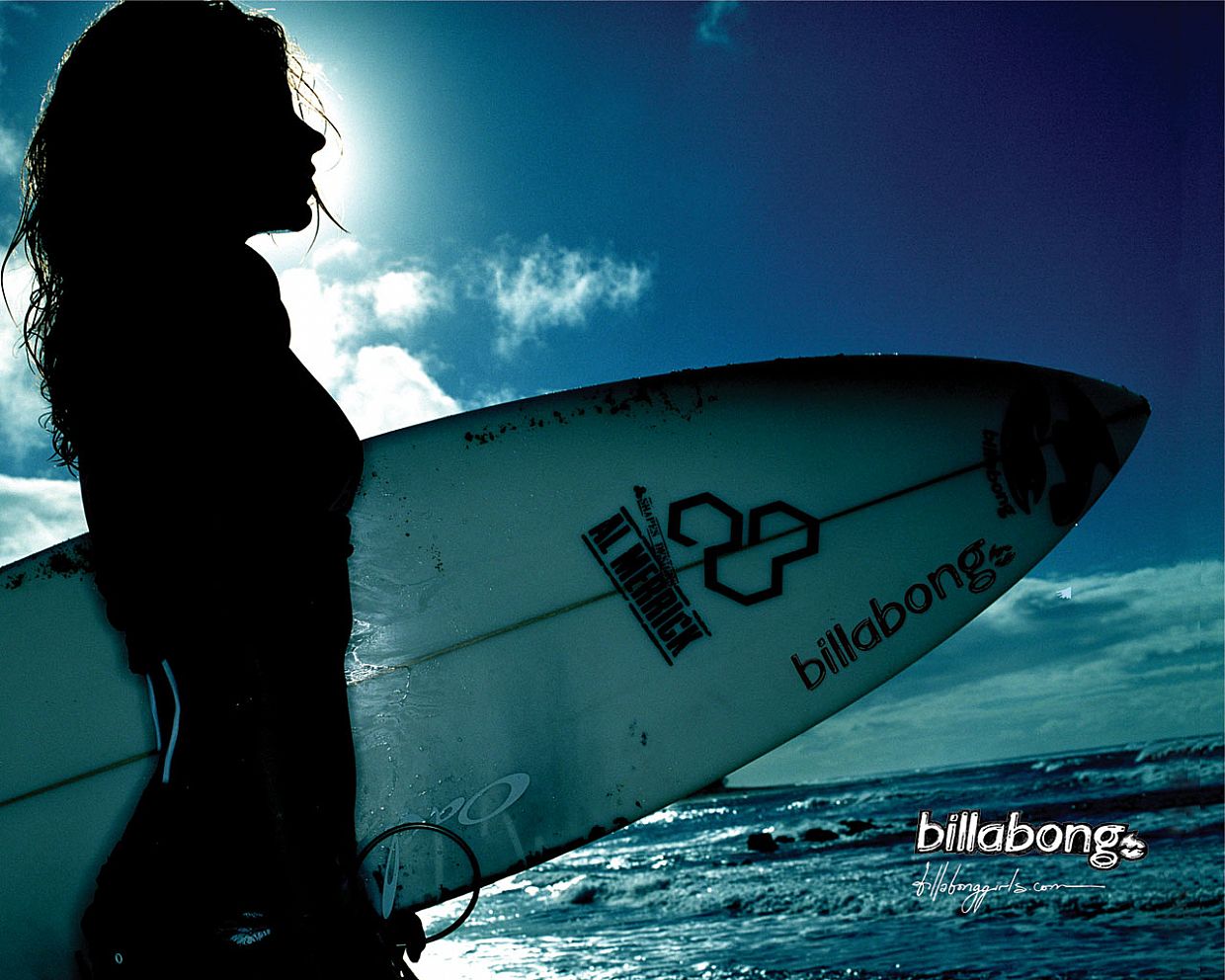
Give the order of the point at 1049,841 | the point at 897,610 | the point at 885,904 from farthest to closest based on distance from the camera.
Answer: the point at 1049,841 → the point at 885,904 → the point at 897,610

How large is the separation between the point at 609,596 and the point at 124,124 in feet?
5.78

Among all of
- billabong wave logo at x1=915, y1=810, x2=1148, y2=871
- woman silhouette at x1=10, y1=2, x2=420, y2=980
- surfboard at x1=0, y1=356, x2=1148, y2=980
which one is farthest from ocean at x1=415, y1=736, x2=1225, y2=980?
woman silhouette at x1=10, y1=2, x2=420, y2=980

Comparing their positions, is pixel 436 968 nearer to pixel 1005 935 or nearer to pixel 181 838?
pixel 1005 935

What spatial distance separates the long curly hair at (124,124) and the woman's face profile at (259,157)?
0.01 metres

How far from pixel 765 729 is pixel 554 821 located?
2.39 ft

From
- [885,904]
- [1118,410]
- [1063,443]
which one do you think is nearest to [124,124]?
[1063,443]

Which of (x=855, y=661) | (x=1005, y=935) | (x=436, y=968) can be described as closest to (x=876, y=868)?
(x=1005, y=935)

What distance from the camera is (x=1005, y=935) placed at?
4645mm

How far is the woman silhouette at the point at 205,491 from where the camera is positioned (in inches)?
33.9

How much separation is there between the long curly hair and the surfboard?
4.14 ft

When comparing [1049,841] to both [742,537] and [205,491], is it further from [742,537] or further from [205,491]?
[205,491]

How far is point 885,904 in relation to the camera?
6.21 meters

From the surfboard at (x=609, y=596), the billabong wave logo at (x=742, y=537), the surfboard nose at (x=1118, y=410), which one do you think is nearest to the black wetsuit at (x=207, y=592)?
the surfboard at (x=609, y=596)

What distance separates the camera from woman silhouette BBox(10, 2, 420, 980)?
0.86 meters
